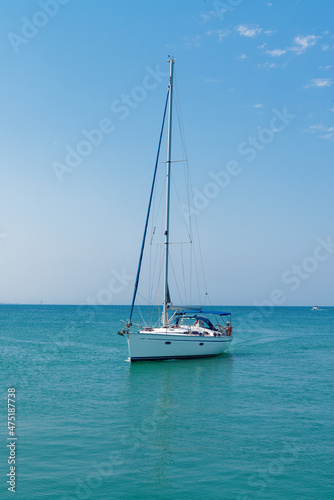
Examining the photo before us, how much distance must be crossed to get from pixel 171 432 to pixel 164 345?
1560 centimetres

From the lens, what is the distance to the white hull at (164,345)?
33.9 meters

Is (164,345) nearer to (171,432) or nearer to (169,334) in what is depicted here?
(169,334)

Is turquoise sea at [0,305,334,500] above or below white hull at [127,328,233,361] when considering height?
below

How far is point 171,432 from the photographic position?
18688 mm

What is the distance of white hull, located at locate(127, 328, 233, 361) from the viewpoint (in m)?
33.9

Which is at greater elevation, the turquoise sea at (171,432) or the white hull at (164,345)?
the white hull at (164,345)

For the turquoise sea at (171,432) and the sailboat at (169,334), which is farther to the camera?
the sailboat at (169,334)

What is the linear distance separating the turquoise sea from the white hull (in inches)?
29.2

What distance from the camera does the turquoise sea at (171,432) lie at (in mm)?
13883

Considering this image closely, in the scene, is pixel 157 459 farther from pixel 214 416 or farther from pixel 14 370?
pixel 14 370

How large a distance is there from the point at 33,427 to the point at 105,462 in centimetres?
506

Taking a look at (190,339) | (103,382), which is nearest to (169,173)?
(190,339)

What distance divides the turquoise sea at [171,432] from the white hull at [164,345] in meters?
0.74

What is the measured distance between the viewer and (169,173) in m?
37.5
